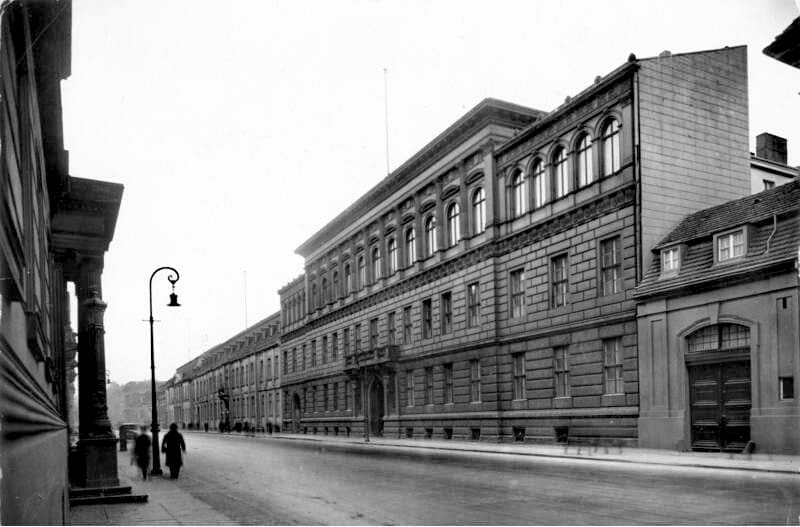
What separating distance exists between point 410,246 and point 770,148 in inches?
816

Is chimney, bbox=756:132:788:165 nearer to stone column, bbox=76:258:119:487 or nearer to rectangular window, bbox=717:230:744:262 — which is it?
rectangular window, bbox=717:230:744:262

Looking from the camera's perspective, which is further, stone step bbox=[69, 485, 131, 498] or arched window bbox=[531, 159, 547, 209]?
arched window bbox=[531, 159, 547, 209]

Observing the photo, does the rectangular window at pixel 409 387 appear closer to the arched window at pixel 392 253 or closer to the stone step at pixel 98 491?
the arched window at pixel 392 253

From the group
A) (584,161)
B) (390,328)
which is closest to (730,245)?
(584,161)

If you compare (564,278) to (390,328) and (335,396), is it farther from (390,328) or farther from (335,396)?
(335,396)

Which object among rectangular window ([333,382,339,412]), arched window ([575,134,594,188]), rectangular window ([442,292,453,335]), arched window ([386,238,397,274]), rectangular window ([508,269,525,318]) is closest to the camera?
arched window ([575,134,594,188])

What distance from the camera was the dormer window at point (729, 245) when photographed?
71.9ft

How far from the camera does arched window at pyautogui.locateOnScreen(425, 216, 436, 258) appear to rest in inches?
1631

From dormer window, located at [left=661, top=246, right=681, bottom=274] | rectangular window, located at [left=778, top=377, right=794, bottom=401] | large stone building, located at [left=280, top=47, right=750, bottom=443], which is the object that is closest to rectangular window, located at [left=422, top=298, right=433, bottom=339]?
large stone building, located at [left=280, top=47, right=750, bottom=443]

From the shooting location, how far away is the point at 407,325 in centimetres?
4378

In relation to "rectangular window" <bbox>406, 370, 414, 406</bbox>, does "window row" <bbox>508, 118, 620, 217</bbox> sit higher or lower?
higher

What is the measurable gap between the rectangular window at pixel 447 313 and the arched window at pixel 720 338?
16.8 m

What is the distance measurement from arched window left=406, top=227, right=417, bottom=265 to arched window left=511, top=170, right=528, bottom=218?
11.0m

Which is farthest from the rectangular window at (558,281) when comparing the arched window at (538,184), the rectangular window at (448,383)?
the rectangular window at (448,383)
